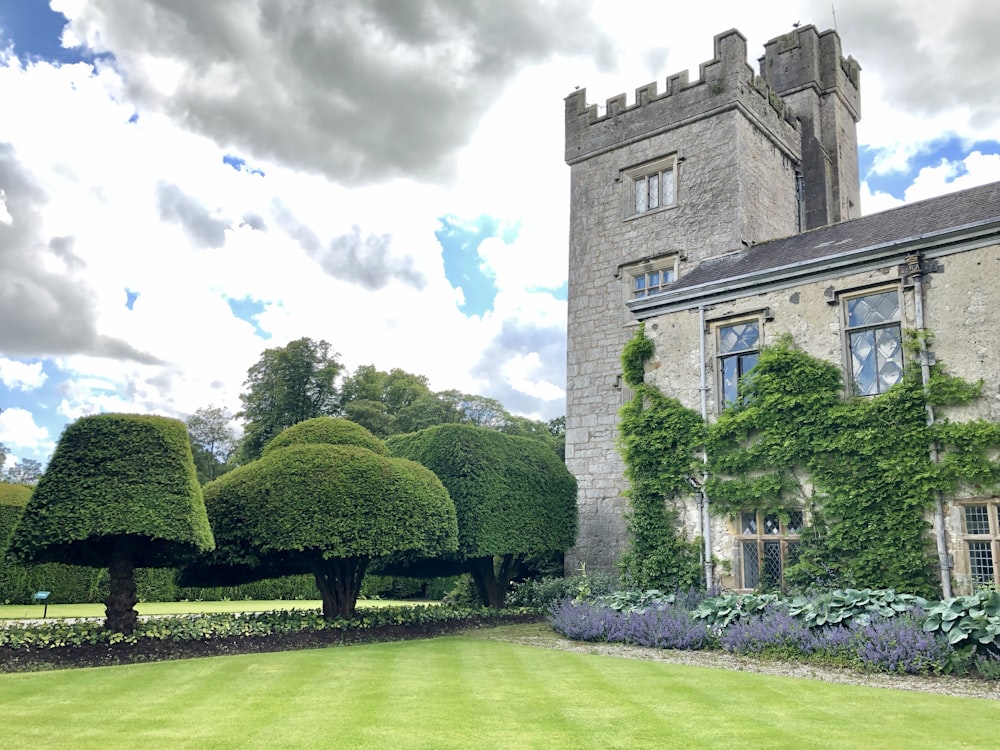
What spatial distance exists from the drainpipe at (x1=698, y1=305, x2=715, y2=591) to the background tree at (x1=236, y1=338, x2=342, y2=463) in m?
29.1

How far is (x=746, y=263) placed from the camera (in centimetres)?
1719

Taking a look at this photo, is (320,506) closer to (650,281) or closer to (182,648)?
(182,648)

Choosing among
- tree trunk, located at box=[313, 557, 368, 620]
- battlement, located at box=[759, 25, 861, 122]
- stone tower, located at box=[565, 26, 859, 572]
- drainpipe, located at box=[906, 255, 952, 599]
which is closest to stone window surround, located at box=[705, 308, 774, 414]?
drainpipe, located at box=[906, 255, 952, 599]

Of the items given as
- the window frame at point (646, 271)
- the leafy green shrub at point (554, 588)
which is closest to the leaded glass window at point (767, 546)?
the leafy green shrub at point (554, 588)

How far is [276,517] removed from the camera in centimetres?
1344

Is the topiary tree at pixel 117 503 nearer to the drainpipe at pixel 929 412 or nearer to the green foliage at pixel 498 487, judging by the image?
the green foliage at pixel 498 487

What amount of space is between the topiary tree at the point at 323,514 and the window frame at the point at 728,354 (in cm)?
585

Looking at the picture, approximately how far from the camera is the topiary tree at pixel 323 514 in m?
13.5

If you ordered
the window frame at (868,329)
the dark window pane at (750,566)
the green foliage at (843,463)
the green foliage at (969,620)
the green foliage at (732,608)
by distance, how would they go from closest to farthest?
the green foliage at (969,620), the green foliage at (843,463), the green foliage at (732,608), the window frame at (868,329), the dark window pane at (750,566)

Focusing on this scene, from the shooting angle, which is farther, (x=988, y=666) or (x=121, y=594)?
(x=121, y=594)

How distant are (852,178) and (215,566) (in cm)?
2097

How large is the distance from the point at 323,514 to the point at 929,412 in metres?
10.1

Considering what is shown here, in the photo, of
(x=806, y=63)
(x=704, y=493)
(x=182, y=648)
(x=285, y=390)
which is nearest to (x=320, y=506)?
(x=182, y=648)

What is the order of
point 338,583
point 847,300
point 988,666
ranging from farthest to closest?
point 338,583, point 847,300, point 988,666
